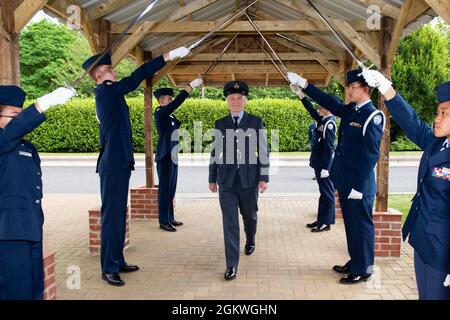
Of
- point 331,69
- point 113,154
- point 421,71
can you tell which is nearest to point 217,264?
point 113,154

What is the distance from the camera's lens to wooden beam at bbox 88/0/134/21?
507 centimetres

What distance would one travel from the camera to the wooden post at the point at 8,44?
3059mm

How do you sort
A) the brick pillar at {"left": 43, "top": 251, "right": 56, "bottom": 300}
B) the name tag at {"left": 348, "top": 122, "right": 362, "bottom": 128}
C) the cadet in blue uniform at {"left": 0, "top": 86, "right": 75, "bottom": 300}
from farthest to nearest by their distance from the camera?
1. the name tag at {"left": 348, "top": 122, "right": 362, "bottom": 128}
2. the brick pillar at {"left": 43, "top": 251, "right": 56, "bottom": 300}
3. the cadet in blue uniform at {"left": 0, "top": 86, "right": 75, "bottom": 300}

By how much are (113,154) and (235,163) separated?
4.00 feet

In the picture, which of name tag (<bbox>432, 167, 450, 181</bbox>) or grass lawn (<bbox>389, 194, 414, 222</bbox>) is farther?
grass lawn (<bbox>389, 194, 414, 222</bbox>)

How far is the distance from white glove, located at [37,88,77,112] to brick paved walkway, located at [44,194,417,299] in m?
1.94

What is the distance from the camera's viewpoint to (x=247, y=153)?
4457mm

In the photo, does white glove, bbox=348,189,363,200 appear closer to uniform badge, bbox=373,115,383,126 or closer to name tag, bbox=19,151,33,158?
uniform badge, bbox=373,115,383,126

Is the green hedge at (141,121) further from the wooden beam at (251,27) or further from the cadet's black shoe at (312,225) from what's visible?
the wooden beam at (251,27)

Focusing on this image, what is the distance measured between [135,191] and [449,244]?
540 centimetres

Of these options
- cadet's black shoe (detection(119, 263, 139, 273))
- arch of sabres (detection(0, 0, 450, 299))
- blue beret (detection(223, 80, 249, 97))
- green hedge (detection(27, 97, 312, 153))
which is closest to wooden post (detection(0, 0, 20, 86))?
arch of sabres (detection(0, 0, 450, 299))

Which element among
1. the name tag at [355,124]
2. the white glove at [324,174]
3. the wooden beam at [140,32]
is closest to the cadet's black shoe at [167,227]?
the white glove at [324,174]

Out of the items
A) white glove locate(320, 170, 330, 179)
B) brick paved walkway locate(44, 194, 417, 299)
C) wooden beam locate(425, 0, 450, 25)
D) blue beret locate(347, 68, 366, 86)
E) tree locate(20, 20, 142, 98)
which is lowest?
brick paved walkway locate(44, 194, 417, 299)

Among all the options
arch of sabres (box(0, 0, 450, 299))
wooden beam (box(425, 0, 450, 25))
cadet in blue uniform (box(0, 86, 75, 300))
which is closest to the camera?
cadet in blue uniform (box(0, 86, 75, 300))
